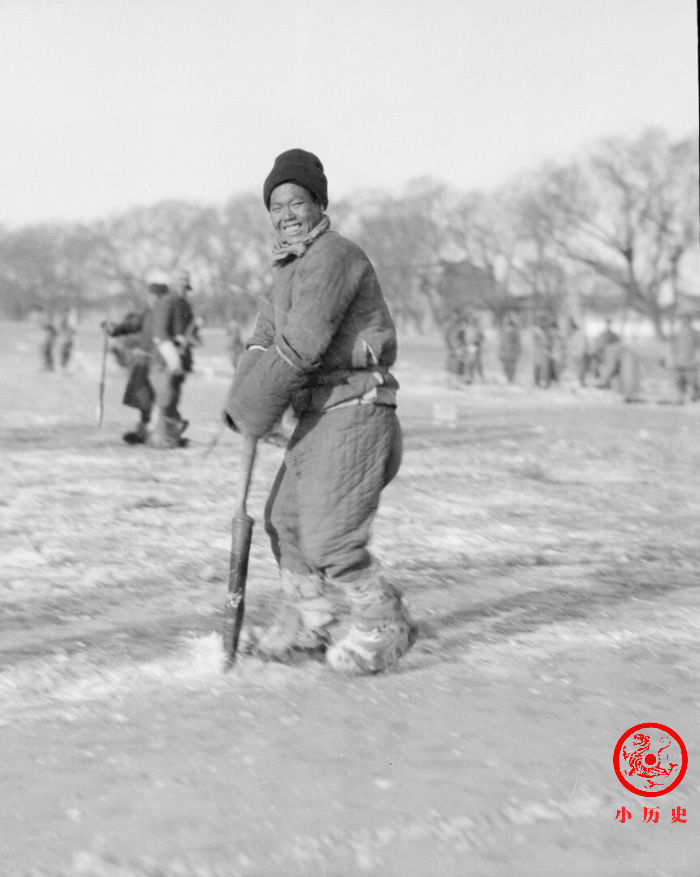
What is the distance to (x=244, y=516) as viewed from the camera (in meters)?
3.96

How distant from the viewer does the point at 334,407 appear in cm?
383

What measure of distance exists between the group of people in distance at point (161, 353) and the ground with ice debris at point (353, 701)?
8.43 ft

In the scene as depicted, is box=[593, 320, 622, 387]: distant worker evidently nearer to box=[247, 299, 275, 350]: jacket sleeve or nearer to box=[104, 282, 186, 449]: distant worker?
box=[104, 282, 186, 449]: distant worker

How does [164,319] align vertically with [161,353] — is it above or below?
above

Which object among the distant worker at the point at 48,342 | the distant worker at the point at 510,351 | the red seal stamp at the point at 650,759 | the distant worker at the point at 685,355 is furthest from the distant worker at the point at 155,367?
the distant worker at the point at 510,351

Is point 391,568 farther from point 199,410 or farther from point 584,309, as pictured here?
point 584,309

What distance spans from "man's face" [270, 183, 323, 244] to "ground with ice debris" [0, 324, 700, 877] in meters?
1.43

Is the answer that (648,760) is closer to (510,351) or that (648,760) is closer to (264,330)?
(264,330)

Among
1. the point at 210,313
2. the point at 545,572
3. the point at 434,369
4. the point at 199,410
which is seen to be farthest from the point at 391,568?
the point at 434,369

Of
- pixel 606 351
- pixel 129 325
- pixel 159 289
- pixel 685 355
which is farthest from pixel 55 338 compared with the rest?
pixel 159 289

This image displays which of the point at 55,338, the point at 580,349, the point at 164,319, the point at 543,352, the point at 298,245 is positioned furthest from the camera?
the point at 580,349

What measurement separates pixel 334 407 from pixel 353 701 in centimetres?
93

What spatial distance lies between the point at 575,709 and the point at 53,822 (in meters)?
1.65

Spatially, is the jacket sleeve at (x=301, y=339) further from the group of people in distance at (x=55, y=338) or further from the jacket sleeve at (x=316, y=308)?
the group of people in distance at (x=55, y=338)
